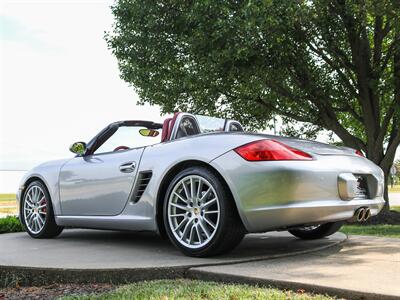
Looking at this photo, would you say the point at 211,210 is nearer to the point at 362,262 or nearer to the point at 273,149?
the point at 273,149

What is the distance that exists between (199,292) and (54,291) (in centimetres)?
138

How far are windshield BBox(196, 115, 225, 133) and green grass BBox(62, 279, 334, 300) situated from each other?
234 centimetres

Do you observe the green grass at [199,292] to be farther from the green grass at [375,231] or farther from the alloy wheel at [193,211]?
the green grass at [375,231]

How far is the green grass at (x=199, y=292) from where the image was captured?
3.01m

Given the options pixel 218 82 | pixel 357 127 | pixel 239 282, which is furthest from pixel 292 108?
pixel 239 282

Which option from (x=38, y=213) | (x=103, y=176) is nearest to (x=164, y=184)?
(x=103, y=176)

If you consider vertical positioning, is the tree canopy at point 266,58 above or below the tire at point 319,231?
above

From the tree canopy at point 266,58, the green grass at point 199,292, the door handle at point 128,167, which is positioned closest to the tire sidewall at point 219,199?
the door handle at point 128,167

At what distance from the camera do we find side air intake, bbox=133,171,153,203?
491 cm

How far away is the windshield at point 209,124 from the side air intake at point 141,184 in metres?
0.91

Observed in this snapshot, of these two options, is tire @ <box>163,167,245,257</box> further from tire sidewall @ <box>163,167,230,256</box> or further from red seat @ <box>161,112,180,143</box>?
red seat @ <box>161,112,180,143</box>

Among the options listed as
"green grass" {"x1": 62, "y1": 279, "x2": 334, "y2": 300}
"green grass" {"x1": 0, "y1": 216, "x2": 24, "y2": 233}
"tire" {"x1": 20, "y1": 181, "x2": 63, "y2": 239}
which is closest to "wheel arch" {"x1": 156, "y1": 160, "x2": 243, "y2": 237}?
"green grass" {"x1": 62, "y1": 279, "x2": 334, "y2": 300}

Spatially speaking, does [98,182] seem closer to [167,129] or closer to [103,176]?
[103,176]

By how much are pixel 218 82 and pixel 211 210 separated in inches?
364
